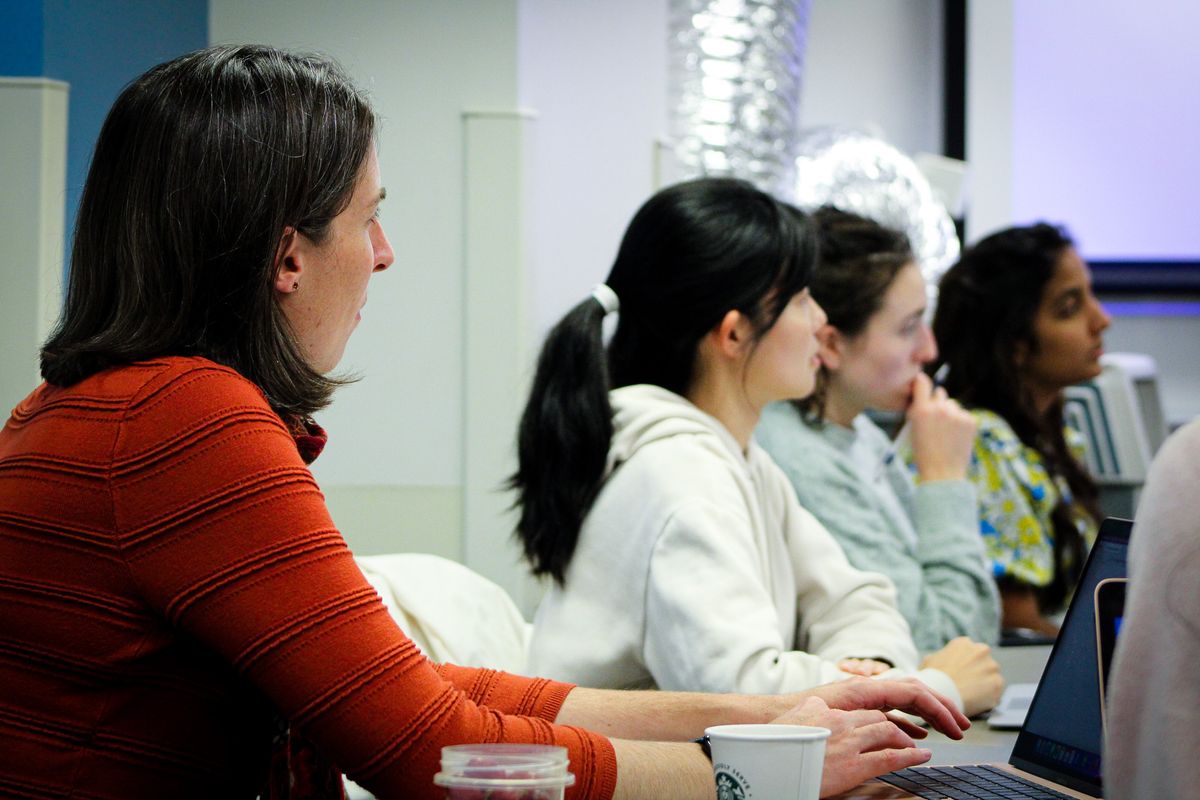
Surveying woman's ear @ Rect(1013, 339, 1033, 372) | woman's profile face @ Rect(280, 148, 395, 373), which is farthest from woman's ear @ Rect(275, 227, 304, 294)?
woman's ear @ Rect(1013, 339, 1033, 372)

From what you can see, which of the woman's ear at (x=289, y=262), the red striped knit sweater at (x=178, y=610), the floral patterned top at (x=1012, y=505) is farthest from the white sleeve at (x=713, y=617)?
the floral patterned top at (x=1012, y=505)

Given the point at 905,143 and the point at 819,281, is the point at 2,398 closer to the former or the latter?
the point at 819,281

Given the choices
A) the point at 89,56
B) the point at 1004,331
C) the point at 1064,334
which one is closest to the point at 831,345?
the point at 1004,331

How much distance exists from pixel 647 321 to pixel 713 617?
0.47m

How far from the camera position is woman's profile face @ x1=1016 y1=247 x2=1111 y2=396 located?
9.66 ft

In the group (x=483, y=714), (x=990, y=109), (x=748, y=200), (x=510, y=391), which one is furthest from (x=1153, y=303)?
(x=483, y=714)

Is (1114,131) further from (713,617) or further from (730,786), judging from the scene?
(730,786)

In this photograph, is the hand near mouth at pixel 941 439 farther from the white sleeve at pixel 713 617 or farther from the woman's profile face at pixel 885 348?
the white sleeve at pixel 713 617

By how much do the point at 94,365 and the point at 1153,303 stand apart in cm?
394

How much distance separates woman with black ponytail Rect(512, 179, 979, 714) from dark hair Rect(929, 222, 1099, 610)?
1.15m

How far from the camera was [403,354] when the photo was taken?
244 centimetres

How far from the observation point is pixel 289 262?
104cm

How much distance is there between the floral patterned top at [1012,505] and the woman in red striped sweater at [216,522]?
1636 millimetres

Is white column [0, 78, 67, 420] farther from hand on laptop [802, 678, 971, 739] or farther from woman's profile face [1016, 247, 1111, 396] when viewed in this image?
woman's profile face [1016, 247, 1111, 396]
